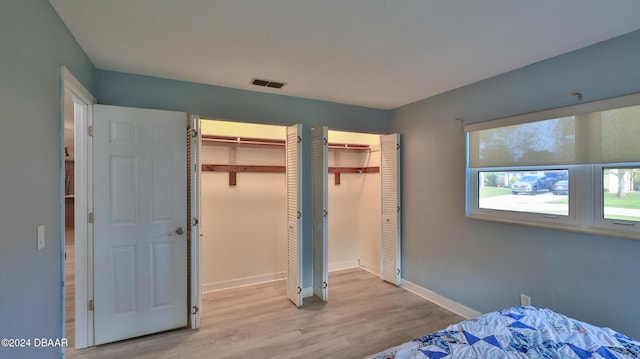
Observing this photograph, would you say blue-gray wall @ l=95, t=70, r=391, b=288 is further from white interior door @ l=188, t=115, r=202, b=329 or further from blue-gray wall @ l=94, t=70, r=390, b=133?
white interior door @ l=188, t=115, r=202, b=329

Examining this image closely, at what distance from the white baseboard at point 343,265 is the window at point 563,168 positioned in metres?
2.20

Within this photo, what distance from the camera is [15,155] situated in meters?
1.32

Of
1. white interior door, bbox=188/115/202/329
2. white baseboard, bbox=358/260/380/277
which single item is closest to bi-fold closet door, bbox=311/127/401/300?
white baseboard, bbox=358/260/380/277

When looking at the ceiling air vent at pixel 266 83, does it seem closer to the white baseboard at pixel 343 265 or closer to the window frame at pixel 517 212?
the window frame at pixel 517 212

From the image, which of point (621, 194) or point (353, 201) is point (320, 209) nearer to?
point (353, 201)

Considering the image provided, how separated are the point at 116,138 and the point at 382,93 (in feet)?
8.83

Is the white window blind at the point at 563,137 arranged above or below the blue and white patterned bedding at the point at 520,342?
above

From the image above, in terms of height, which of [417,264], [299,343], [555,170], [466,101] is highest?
[466,101]

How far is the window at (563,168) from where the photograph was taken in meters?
2.01

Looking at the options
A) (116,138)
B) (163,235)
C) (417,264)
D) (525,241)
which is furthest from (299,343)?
(116,138)

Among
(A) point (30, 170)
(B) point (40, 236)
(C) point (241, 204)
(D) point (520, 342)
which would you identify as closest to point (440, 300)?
(D) point (520, 342)

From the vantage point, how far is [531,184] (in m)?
2.61

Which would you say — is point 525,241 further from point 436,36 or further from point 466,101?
point 436,36

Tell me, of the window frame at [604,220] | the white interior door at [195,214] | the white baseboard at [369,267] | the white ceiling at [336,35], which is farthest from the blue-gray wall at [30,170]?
the white baseboard at [369,267]
